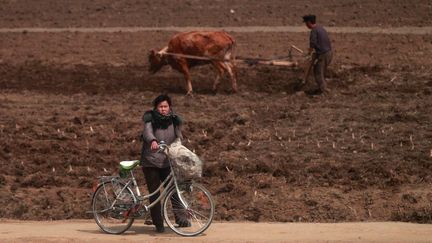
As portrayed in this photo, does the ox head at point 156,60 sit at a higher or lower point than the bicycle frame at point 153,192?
lower

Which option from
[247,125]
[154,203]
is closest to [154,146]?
[154,203]

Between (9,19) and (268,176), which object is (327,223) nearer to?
(268,176)

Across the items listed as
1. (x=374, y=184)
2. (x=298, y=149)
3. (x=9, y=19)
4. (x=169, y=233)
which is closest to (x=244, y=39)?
(x=9, y=19)

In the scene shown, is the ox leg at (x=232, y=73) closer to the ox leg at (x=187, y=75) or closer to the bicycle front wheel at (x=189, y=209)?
the ox leg at (x=187, y=75)

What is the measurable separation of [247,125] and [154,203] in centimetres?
597

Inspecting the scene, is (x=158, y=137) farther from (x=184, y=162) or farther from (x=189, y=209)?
(x=189, y=209)

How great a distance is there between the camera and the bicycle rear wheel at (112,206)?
458 inches

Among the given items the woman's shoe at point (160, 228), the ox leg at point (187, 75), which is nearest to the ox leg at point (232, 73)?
the ox leg at point (187, 75)

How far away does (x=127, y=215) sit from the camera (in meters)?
11.6

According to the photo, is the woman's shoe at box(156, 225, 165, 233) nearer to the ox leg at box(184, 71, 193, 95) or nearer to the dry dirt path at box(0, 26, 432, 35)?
the ox leg at box(184, 71, 193, 95)

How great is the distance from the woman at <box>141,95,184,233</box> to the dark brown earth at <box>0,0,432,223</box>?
1575 mm

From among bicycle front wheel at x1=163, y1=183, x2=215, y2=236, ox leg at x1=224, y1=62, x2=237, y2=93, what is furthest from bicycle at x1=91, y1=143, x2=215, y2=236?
ox leg at x1=224, y1=62, x2=237, y2=93

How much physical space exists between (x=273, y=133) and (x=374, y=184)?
10.4 feet

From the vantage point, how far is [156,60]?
2170 cm
